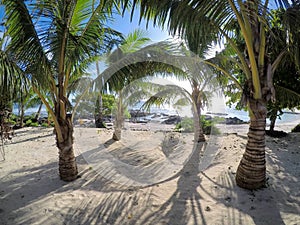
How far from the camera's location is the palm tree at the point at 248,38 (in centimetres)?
303

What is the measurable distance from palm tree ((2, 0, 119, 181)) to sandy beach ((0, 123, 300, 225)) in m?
0.78

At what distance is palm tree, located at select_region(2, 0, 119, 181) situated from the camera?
10.7 ft

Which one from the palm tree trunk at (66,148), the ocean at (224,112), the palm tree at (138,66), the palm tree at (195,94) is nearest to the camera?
the palm tree trunk at (66,148)

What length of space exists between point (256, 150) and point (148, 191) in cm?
199

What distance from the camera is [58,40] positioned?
11.6 feet

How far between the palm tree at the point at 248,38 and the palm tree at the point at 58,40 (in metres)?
1.12

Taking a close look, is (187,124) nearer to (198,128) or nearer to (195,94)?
(198,128)

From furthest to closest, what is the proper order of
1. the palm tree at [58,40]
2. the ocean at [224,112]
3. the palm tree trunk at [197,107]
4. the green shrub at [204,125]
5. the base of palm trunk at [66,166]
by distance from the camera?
the green shrub at [204,125] → the ocean at [224,112] → the palm tree trunk at [197,107] → the base of palm trunk at [66,166] → the palm tree at [58,40]

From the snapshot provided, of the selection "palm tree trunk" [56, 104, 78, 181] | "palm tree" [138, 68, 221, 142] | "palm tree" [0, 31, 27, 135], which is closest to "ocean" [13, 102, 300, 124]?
"palm tree" [138, 68, 221, 142]

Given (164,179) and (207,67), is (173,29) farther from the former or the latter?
(207,67)

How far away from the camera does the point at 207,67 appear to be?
6.25 meters

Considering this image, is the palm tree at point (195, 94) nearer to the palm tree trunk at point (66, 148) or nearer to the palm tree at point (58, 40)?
the palm tree at point (58, 40)

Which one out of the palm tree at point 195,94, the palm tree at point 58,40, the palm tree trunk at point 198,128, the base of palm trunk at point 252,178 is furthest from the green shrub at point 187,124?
the palm tree at point 58,40

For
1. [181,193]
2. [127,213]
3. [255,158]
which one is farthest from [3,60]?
[255,158]
